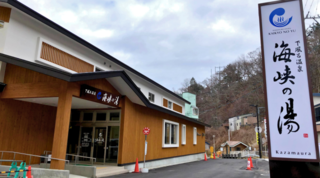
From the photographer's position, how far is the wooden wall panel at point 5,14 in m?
9.97

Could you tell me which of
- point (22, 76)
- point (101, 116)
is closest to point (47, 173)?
point (22, 76)

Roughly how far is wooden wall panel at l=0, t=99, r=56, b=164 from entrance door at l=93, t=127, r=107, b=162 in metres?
2.38

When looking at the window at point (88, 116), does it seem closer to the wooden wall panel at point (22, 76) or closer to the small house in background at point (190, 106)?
the wooden wall panel at point (22, 76)

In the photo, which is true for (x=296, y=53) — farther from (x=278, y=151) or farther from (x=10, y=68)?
(x=10, y=68)

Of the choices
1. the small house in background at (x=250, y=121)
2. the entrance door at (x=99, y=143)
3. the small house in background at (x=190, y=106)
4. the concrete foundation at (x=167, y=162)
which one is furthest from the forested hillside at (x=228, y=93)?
the entrance door at (x=99, y=143)

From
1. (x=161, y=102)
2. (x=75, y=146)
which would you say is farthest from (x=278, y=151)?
(x=161, y=102)

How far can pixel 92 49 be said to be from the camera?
551 inches

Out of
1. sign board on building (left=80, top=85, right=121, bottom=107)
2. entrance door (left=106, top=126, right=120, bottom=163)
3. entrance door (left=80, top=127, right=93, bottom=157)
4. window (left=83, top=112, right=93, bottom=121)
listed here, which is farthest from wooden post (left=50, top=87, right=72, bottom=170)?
window (left=83, top=112, right=93, bottom=121)

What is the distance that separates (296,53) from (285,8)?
3.80 ft

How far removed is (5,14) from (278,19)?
34.1 ft

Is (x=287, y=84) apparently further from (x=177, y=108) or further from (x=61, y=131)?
(x=177, y=108)

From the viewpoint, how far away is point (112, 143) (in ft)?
42.1

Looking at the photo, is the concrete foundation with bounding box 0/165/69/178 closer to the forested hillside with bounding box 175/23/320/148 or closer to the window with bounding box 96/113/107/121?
the window with bounding box 96/113/107/121

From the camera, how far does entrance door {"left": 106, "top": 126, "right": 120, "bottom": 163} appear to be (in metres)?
12.5
